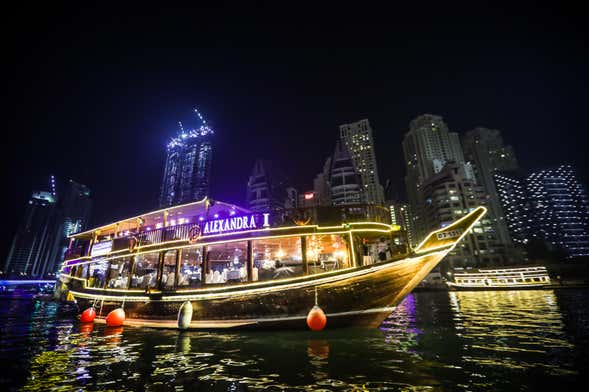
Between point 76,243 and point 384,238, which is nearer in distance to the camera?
point 384,238

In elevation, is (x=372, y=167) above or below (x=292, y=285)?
above

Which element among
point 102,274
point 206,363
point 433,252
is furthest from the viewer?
point 102,274

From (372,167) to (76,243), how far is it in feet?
321

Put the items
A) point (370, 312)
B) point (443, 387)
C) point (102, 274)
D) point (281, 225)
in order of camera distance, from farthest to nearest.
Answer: point (102, 274), point (281, 225), point (370, 312), point (443, 387)

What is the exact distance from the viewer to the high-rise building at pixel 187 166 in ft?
283

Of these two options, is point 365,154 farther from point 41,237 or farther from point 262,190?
point 41,237

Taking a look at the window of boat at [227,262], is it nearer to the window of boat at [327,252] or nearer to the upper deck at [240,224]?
the upper deck at [240,224]

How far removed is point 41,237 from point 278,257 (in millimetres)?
140926

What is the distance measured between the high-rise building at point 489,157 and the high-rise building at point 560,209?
9.11 metres

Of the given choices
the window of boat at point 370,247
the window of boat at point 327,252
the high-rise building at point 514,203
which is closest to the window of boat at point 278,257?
the window of boat at point 327,252

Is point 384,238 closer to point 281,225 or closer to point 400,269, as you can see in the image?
point 400,269

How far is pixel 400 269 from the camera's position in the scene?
7766mm

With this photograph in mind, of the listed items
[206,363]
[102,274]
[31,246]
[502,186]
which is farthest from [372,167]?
[31,246]

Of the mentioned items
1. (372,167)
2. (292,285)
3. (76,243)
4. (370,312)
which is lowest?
(370,312)
